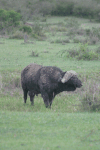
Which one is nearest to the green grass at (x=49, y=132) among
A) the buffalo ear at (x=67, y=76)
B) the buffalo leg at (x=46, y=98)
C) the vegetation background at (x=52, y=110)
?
the vegetation background at (x=52, y=110)

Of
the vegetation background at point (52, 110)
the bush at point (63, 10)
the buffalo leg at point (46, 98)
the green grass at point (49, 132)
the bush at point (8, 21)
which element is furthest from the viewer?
the bush at point (63, 10)

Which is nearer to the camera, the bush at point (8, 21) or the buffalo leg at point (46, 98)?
the buffalo leg at point (46, 98)

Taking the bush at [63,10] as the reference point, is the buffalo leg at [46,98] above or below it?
above

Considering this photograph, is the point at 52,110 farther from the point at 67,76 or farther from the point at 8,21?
the point at 8,21

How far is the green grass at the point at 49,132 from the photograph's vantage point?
502 centimetres

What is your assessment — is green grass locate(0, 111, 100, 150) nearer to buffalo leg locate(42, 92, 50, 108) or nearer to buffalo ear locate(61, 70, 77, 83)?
buffalo ear locate(61, 70, 77, 83)

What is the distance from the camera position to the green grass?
5016 millimetres

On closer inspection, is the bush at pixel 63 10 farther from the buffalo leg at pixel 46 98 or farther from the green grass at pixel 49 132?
the green grass at pixel 49 132

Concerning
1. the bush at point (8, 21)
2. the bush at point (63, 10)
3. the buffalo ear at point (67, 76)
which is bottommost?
the bush at point (63, 10)

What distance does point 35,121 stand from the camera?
641 cm

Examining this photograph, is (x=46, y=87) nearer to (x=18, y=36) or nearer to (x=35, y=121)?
(x=35, y=121)

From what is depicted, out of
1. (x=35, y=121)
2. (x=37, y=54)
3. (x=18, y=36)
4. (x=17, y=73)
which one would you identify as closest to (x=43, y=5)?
(x=18, y=36)

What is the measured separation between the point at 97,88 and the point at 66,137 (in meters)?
3.89

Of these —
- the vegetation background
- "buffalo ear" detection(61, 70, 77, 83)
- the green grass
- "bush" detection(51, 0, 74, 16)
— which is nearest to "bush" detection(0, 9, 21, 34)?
the vegetation background
